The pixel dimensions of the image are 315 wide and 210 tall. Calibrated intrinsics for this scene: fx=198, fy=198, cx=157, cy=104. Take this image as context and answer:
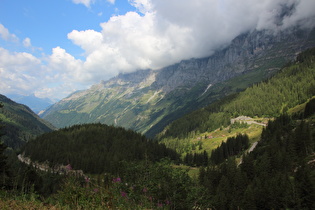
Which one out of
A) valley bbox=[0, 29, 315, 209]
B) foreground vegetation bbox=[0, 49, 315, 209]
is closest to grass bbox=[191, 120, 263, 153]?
valley bbox=[0, 29, 315, 209]

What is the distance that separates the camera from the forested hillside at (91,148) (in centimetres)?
11788

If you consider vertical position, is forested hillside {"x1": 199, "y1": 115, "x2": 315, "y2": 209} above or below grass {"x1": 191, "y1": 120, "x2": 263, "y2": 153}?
below

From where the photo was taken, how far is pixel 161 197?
1384cm

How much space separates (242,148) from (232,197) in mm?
78910

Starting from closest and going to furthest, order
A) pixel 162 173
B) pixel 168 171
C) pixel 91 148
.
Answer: pixel 162 173
pixel 168 171
pixel 91 148

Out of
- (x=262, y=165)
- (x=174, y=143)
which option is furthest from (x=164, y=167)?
(x=174, y=143)

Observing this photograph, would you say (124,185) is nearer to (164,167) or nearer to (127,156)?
(164,167)

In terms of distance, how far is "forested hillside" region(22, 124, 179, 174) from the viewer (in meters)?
118

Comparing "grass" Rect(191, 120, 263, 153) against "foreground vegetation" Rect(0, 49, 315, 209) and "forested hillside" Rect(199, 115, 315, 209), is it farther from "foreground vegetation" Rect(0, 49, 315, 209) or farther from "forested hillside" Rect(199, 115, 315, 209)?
"forested hillside" Rect(199, 115, 315, 209)

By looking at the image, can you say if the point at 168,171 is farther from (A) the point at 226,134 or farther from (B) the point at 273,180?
(A) the point at 226,134

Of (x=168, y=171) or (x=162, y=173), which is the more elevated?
(x=168, y=171)

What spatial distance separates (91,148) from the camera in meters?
136

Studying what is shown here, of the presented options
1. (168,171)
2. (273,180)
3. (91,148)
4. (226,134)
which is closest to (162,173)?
(168,171)

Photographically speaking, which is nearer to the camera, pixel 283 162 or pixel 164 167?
pixel 164 167
